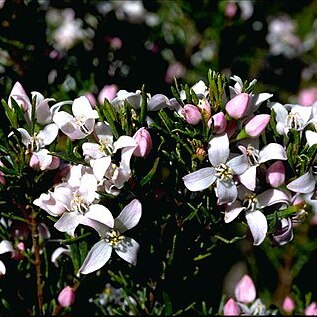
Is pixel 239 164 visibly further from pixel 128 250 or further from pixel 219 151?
pixel 128 250

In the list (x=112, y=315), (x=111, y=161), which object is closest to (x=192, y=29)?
(x=112, y=315)

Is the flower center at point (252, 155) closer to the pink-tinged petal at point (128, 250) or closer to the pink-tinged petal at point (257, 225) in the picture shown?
the pink-tinged petal at point (257, 225)

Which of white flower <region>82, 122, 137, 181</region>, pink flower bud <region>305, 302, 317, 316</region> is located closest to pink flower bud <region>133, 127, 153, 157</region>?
white flower <region>82, 122, 137, 181</region>

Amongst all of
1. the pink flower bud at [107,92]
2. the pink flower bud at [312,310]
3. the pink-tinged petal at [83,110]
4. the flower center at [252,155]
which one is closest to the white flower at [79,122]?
the pink-tinged petal at [83,110]

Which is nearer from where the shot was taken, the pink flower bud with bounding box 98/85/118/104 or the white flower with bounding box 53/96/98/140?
the white flower with bounding box 53/96/98/140

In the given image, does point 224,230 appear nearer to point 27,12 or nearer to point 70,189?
point 70,189

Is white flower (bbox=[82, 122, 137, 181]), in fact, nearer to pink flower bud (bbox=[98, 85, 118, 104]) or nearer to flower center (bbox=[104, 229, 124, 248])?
flower center (bbox=[104, 229, 124, 248])
